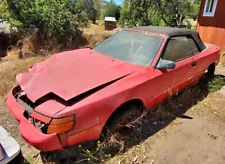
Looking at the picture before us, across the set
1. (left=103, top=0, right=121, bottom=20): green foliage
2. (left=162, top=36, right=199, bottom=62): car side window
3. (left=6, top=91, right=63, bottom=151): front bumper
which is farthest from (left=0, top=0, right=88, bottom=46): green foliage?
(left=103, top=0, right=121, bottom=20): green foliage

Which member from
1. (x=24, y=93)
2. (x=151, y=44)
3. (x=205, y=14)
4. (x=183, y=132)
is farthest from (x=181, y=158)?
(x=205, y=14)

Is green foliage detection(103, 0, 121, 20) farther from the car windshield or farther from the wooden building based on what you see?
the car windshield

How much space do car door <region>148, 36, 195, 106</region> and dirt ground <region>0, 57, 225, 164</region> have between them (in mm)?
447

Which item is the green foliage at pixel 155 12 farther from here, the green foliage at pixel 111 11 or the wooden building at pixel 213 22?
the green foliage at pixel 111 11

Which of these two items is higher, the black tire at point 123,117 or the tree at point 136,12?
the tree at point 136,12

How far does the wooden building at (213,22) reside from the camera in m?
8.91

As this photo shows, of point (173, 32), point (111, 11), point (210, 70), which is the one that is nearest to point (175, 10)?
point (210, 70)

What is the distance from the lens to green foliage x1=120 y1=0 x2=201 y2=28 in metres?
14.7

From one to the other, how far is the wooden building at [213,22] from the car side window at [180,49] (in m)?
5.63

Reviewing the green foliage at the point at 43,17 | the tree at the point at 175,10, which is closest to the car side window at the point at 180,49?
the green foliage at the point at 43,17

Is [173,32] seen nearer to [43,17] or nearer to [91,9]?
[43,17]

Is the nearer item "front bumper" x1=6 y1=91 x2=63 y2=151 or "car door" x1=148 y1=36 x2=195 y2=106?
"front bumper" x1=6 y1=91 x2=63 y2=151

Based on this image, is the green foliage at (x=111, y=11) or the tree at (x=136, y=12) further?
the green foliage at (x=111, y=11)

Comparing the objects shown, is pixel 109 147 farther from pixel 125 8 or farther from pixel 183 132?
pixel 125 8
